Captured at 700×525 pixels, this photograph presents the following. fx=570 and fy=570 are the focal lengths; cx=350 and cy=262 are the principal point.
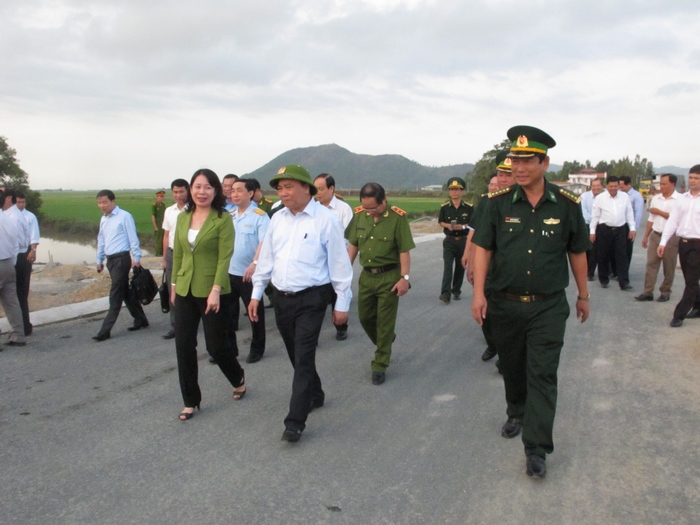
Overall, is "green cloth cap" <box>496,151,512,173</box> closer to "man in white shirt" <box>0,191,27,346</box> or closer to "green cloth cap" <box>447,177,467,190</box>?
"green cloth cap" <box>447,177,467,190</box>

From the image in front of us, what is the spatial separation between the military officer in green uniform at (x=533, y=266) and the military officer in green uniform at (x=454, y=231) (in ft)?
15.7

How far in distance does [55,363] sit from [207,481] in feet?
10.7

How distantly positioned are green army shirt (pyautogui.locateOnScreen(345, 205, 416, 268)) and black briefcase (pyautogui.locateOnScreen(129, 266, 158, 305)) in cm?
311

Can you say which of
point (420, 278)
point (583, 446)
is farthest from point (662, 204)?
point (583, 446)

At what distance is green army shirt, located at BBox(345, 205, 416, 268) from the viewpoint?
5461 mm

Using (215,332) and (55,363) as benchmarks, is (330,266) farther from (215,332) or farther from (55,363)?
(55,363)

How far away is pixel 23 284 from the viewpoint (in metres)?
7.10

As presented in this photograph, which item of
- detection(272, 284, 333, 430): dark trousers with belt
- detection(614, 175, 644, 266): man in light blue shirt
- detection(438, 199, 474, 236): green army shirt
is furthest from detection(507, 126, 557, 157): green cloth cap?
detection(614, 175, 644, 266): man in light blue shirt

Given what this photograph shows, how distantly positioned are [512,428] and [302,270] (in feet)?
6.10

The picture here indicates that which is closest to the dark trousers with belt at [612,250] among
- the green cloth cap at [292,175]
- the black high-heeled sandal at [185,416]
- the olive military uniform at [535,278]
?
the olive military uniform at [535,278]

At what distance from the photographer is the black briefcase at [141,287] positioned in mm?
7156

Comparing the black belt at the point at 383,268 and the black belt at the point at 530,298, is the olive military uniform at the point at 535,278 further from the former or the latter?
the black belt at the point at 383,268

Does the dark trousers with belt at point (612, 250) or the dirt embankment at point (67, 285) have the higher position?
the dark trousers with belt at point (612, 250)

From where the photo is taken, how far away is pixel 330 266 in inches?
168
